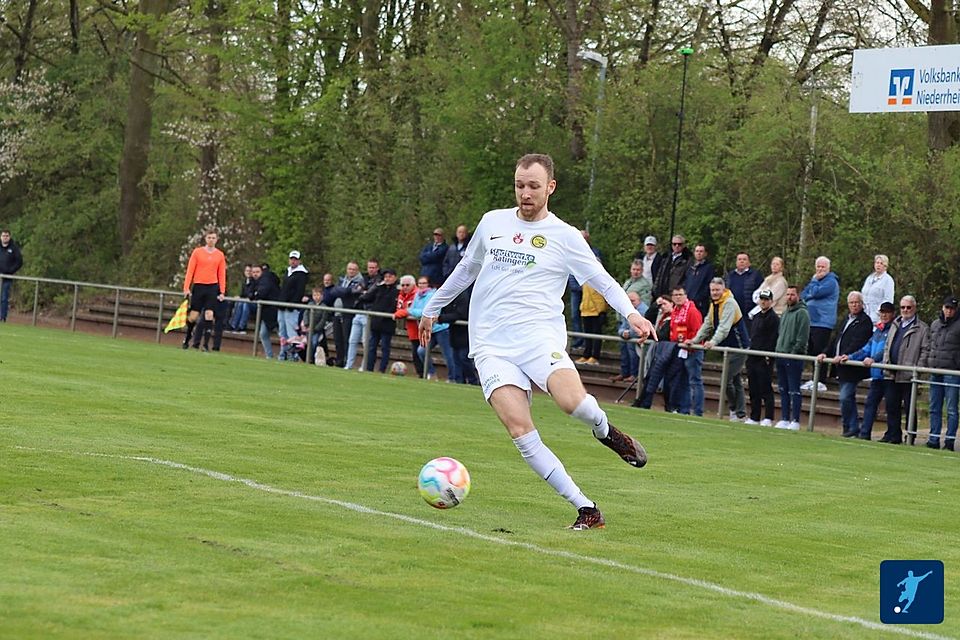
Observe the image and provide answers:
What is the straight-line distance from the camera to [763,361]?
22.1 metres

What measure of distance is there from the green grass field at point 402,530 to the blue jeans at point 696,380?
4788 millimetres

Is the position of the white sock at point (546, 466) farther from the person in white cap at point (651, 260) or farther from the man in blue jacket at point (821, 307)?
the person in white cap at point (651, 260)

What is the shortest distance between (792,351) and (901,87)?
4101 millimetres

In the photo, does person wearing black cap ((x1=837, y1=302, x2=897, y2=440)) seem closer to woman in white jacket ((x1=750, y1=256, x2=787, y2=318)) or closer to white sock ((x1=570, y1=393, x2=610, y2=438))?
woman in white jacket ((x1=750, y1=256, x2=787, y2=318))

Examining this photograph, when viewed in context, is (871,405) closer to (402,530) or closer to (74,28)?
(402,530)

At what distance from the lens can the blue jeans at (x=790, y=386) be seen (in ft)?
71.8

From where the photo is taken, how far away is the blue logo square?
6902 millimetres

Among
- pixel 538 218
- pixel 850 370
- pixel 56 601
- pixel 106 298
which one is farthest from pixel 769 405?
pixel 106 298

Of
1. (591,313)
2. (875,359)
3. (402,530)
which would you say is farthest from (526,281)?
(591,313)

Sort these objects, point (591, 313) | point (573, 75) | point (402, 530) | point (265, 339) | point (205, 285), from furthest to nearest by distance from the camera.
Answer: point (573, 75)
point (265, 339)
point (205, 285)
point (591, 313)
point (402, 530)

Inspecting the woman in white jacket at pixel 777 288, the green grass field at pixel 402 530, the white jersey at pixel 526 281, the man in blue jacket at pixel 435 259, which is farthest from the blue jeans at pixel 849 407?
the white jersey at pixel 526 281

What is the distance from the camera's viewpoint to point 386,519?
9.42m

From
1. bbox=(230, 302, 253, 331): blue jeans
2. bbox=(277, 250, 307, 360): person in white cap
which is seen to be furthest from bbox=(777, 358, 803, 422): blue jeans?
bbox=(230, 302, 253, 331): blue jeans

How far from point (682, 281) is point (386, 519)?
52.0 feet
